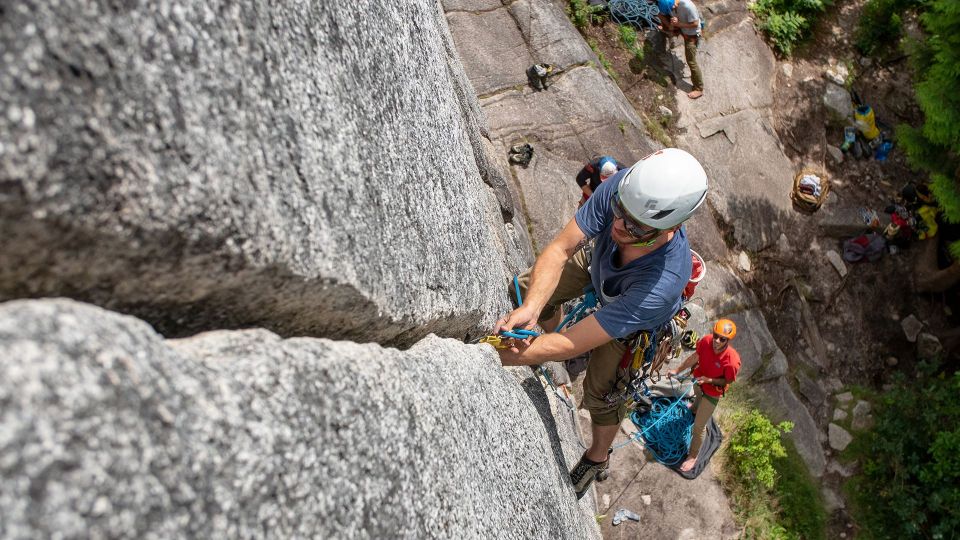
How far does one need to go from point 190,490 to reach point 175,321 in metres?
0.65

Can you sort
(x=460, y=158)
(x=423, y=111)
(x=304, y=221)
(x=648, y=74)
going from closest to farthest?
1. (x=304, y=221)
2. (x=423, y=111)
3. (x=460, y=158)
4. (x=648, y=74)

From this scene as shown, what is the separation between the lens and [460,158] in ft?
16.2

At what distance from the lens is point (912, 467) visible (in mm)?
10500

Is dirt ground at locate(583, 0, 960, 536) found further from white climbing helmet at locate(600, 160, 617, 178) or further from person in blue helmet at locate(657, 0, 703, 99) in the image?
white climbing helmet at locate(600, 160, 617, 178)

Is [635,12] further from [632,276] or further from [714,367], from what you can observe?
[632,276]

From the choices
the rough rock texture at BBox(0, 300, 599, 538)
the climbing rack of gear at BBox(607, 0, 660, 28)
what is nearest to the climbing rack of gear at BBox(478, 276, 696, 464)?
the rough rock texture at BBox(0, 300, 599, 538)

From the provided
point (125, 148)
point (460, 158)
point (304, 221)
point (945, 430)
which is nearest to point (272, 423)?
point (304, 221)

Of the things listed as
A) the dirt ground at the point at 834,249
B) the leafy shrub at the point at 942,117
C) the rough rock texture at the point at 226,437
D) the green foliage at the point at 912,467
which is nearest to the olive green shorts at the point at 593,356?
the rough rock texture at the point at 226,437

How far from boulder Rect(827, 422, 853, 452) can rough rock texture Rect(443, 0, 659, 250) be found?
5.43 metres

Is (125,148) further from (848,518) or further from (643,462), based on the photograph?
(848,518)

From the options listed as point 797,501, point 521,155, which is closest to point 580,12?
point 521,155

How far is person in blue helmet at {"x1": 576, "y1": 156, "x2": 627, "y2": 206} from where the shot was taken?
334 inches

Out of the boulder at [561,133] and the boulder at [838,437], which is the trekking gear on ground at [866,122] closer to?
the boulder at [561,133]

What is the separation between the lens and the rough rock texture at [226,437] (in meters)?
1.62
